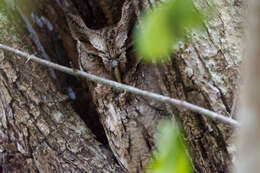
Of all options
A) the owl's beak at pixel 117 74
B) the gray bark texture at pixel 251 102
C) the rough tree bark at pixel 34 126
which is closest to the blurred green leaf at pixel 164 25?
the gray bark texture at pixel 251 102

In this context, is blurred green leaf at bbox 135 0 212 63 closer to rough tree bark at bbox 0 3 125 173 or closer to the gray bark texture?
the gray bark texture

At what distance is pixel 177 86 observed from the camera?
1246 mm

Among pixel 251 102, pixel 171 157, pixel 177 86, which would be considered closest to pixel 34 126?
pixel 177 86

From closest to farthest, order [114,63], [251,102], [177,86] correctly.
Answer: [251,102]
[177,86]
[114,63]

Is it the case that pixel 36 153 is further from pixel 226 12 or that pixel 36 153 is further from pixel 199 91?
pixel 226 12

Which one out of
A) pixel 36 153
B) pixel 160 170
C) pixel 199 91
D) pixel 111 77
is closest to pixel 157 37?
pixel 160 170

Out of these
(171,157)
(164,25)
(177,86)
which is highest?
(164,25)

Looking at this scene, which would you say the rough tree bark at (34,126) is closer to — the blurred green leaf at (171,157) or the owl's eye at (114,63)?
the owl's eye at (114,63)

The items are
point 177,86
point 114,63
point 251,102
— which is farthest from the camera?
point 114,63

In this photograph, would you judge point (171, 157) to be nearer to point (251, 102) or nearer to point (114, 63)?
point (251, 102)

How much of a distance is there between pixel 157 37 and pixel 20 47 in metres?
1.21

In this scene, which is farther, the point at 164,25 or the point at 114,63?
the point at 114,63

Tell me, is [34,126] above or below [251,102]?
below

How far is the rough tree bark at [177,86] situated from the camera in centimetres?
119
